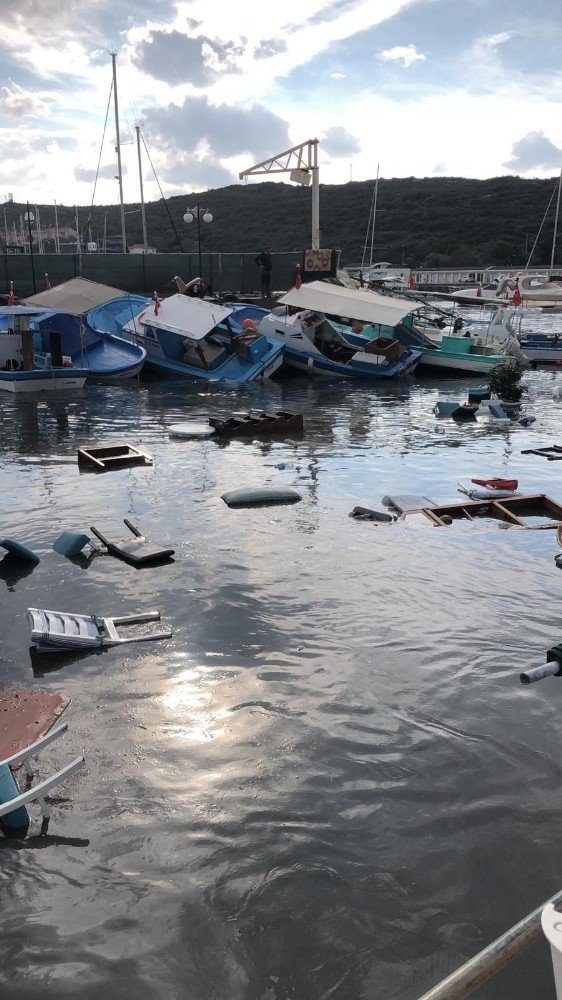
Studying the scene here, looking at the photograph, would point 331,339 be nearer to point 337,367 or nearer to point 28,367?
point 337,367

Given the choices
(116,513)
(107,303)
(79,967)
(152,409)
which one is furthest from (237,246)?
(79,967)

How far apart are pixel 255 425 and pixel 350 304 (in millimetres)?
9625

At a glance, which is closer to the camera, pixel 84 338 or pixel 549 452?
pixel 549 452

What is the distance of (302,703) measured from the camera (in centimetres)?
584

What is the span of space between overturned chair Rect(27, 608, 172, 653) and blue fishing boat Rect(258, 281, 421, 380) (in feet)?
63.5

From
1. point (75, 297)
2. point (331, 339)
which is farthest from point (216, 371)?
point (75, 297)

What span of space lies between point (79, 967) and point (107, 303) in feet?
84.2

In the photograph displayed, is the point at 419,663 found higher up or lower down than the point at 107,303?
lower down

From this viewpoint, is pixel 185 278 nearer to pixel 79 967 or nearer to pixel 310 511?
pixel 310 511

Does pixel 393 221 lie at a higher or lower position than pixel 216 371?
higher

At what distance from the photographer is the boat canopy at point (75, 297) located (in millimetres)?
24750

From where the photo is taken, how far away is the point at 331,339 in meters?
27.0

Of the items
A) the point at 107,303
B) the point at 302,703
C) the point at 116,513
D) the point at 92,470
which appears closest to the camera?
the point at 302,703

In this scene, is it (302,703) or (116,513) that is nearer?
(302,703)
